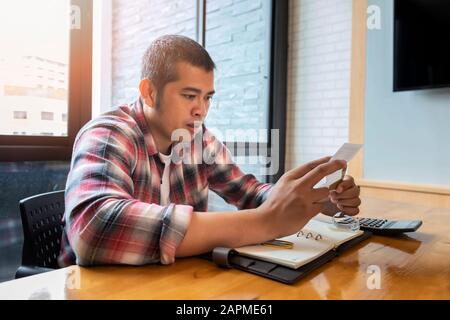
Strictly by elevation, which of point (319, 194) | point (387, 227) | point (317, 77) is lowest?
point (387, 227)

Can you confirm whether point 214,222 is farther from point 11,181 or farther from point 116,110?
point 11,181

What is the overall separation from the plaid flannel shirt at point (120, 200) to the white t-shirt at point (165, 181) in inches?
0.7

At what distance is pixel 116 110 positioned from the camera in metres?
0.94

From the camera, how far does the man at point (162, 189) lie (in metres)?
0.60

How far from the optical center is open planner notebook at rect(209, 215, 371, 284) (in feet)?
1.88

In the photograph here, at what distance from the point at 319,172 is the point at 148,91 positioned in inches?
20.9

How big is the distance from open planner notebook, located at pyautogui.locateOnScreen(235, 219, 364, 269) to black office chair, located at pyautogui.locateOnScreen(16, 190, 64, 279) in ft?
1.80

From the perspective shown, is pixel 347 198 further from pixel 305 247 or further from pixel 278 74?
pixel 278 74

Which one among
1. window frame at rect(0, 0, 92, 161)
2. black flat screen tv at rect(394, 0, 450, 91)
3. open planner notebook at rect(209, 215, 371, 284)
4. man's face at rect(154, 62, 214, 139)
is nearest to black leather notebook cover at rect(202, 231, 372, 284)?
open planner notebook at rect(209, 215, 371, 284)

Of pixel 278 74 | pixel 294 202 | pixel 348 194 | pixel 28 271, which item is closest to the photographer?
pixel 294 202

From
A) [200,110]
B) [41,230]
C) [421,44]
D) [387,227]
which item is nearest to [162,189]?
[200,110]

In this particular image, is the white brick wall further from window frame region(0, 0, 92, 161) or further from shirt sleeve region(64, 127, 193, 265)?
shirt sleeve region(64, 127, 193, 265)

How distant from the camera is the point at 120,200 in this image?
2.06 feet
